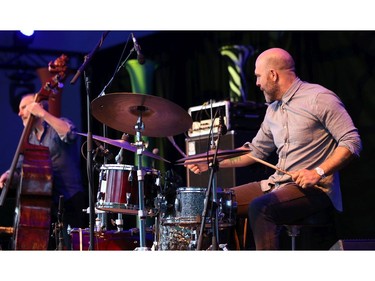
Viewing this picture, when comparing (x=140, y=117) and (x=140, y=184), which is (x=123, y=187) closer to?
(x=140, y=184)

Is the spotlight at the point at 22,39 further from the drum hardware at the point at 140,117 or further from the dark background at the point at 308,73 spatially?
the drum hardware at the point at 140,117

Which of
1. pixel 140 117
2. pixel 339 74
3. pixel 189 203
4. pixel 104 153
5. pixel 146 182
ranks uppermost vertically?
pixel 339 74

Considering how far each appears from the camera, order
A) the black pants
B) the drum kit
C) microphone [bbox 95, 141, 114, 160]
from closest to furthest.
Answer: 1. the black pants
2. the drum kit
3. microphone [bbox 95, 141, 114, 160]

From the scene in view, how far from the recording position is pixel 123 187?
4.70 meters

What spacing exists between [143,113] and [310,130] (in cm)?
100

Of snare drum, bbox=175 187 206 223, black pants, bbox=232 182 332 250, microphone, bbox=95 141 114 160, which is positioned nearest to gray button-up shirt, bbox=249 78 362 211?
black pants, bbox=232 182 332 250

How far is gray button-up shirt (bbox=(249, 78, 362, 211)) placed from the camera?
173 inches

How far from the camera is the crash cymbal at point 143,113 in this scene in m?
4.46

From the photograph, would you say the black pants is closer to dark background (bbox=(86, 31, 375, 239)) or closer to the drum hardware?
the drum hardware

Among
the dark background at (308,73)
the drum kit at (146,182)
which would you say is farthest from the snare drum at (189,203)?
the dark background at (308,73)

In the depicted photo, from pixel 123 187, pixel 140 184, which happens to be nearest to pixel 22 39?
pixel 123 187

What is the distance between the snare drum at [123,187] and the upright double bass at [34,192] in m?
0.43

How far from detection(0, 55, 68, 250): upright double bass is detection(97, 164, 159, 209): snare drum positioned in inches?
16.8
